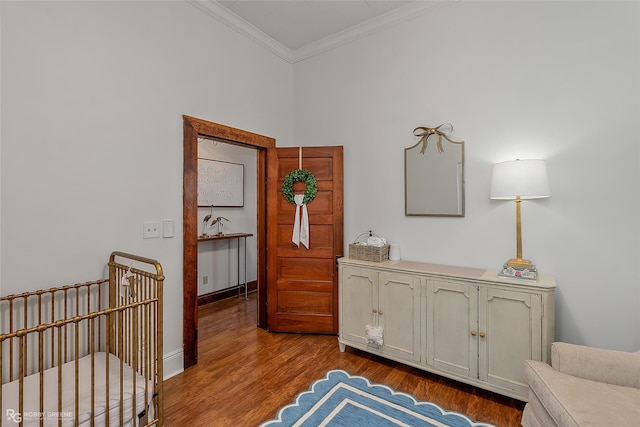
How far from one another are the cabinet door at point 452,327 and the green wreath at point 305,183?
1.40 meters

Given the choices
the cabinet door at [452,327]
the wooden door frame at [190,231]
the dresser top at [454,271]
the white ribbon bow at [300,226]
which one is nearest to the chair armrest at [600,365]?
the dresser top at [454,271]

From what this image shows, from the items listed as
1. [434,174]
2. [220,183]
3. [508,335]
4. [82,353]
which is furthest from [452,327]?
[220,183]

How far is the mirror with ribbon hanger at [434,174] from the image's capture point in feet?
8.51

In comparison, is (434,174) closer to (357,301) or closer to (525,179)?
(525,179)

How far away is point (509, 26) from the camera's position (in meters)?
2.38

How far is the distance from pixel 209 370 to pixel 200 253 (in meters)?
1.86

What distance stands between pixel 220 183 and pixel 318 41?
219 centimetres

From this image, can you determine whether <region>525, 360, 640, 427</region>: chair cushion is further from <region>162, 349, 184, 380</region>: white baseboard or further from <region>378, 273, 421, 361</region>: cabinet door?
<region>162, 349, 184, 380</region>: white baseboard

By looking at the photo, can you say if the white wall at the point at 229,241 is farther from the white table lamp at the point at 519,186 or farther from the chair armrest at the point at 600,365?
the chair armrest at the point at 600,365

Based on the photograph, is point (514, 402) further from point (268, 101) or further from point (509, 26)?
point (268, 101)

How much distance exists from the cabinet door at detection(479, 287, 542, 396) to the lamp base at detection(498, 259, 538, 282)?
13 centimetres

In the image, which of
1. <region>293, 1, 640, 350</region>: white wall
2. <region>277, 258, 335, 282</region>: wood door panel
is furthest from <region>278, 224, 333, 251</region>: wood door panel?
<region>293, 1, 640, 350</region>: white wall

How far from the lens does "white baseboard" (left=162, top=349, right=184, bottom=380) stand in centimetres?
239

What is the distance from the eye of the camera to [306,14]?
114 inches
